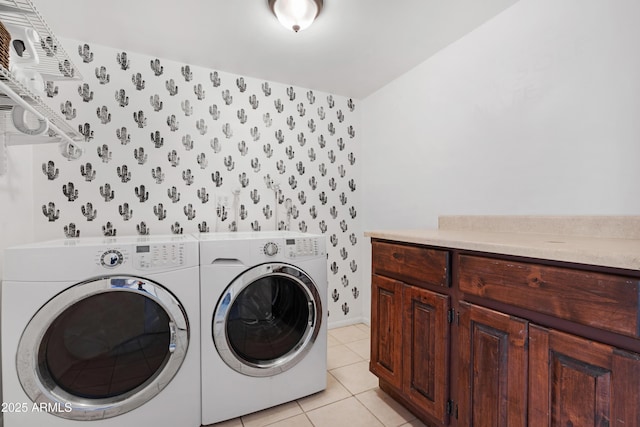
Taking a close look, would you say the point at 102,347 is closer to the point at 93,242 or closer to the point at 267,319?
the point at 93,242

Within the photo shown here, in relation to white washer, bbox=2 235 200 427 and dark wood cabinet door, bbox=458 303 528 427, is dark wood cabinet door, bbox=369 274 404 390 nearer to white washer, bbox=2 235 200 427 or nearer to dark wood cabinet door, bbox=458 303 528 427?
dark wood cabinet door, bbox=458 303 528 427

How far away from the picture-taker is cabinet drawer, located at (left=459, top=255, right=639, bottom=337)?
755mm

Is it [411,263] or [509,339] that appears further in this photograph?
[411,263]

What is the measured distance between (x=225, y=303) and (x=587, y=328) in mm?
1409

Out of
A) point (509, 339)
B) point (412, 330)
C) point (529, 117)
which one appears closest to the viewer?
point (509, 339)

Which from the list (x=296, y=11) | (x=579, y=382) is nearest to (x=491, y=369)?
(x=579, y=382)

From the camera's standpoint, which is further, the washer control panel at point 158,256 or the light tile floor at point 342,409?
the light tile floor at point 342,409

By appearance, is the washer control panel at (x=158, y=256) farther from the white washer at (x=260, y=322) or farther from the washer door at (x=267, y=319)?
the washer door at (x=267, y=319)

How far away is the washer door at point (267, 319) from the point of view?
1.52 metres

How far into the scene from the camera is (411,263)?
1.44 meters

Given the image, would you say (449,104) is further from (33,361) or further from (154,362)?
(33,361)

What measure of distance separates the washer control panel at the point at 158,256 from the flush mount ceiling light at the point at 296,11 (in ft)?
4.21

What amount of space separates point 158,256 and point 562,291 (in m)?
1.56

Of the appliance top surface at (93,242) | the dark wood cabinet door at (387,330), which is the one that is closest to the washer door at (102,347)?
the appliance top surface at (93,242)
